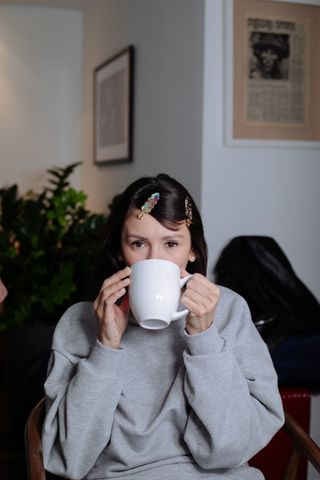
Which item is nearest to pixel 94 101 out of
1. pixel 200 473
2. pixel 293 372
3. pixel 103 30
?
pixel 103 30

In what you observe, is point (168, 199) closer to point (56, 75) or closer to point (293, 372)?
point (293, 372)

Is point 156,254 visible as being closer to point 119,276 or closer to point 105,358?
point 119,276

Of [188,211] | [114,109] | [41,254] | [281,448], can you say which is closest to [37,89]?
[114,109]

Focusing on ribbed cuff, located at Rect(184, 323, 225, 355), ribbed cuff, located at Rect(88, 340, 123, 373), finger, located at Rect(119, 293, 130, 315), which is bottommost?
ribbed cuff, located at Rect(88, 340, 123, 373)

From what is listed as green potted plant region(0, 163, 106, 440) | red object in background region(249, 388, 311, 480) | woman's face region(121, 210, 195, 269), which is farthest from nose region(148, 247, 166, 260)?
green potted plant region(0, 163, 106, 440)

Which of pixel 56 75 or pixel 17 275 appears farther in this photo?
pixel 56 75

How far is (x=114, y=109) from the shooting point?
3.45m

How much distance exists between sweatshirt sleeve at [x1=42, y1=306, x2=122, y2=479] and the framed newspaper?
125cm

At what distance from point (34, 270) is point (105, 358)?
69.7 inches

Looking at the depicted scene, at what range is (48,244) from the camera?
9.80ft

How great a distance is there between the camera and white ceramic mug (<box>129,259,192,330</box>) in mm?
1072

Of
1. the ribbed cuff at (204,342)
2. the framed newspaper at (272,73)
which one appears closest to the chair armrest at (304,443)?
the ribbed cuff at (204,342)

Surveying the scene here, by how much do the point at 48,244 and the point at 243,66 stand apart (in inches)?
49.8

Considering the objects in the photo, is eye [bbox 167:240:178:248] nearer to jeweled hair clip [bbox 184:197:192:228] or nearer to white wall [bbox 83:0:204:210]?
jeweled hair clip [bbox 184:197:192:228]
